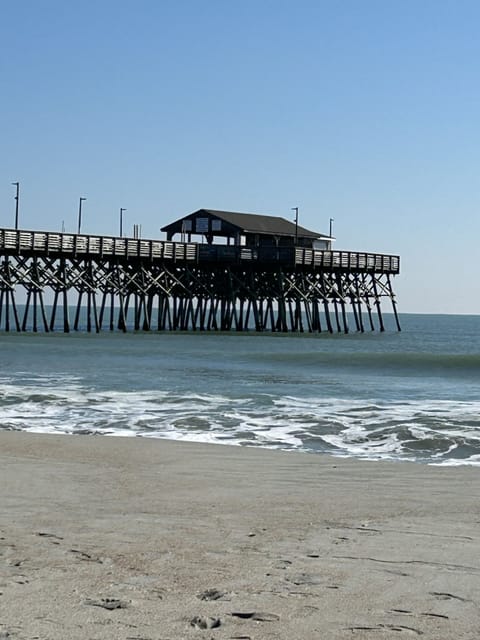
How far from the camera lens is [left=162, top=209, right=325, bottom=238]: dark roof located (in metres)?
61.6

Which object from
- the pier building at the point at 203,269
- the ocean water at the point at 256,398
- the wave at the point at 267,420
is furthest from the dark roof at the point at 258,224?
the wave at the point at 267,420

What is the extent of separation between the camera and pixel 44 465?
11.4 meters

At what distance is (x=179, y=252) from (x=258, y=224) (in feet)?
26.6

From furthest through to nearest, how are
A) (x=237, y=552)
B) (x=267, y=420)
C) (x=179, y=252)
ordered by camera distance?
(x=179, y=252) < (x=267, y=420) < (x=237, y=552)

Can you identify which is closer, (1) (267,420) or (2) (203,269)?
(1) (267,420)

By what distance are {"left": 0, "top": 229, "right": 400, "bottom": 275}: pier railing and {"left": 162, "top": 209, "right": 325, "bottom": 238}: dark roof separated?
96.2 inches

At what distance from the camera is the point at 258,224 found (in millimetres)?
63000

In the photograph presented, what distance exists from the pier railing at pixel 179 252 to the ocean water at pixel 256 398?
881 cm


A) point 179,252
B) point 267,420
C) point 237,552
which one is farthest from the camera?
point 179,252

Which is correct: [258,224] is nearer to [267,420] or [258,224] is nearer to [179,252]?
[179,252]

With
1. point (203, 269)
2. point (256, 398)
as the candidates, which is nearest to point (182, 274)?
point (203, 269)

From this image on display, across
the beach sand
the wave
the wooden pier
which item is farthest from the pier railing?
the beach sand

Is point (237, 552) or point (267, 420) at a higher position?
point (237, 552)

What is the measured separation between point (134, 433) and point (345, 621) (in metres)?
A: 10.1
